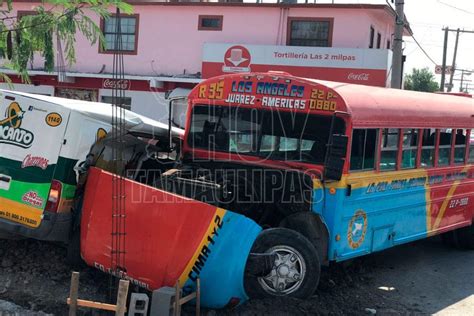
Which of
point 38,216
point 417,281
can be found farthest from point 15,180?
point 417,281

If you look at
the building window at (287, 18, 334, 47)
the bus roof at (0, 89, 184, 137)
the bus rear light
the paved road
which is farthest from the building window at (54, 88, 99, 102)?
the bus rear light

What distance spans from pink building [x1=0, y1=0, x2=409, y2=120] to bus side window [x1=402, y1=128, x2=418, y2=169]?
11.2 meters

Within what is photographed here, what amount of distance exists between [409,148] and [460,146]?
1727 mm

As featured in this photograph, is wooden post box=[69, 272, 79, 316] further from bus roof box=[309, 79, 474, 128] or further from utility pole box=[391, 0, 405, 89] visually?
utility pole box=[391, 0, 405, 89]

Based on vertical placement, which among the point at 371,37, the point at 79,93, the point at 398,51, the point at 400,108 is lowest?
the point at 79,93

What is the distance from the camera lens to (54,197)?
5188 millimetres

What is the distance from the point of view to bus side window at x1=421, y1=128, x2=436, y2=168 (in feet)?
22.6

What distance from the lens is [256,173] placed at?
18.9 ft

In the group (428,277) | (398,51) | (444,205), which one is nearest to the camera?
(428,277)

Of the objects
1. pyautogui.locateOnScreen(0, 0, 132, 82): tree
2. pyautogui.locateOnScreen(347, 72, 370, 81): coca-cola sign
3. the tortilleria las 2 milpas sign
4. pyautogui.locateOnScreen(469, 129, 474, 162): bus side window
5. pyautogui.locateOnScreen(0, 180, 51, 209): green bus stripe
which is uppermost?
the tortilleria las 2 milpas sign

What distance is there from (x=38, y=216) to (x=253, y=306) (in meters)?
2.22

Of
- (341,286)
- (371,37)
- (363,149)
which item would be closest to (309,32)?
(371,37)

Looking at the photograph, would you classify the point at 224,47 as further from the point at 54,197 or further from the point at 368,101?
the point at 54,197

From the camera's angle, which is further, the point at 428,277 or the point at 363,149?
the point at 428,277
